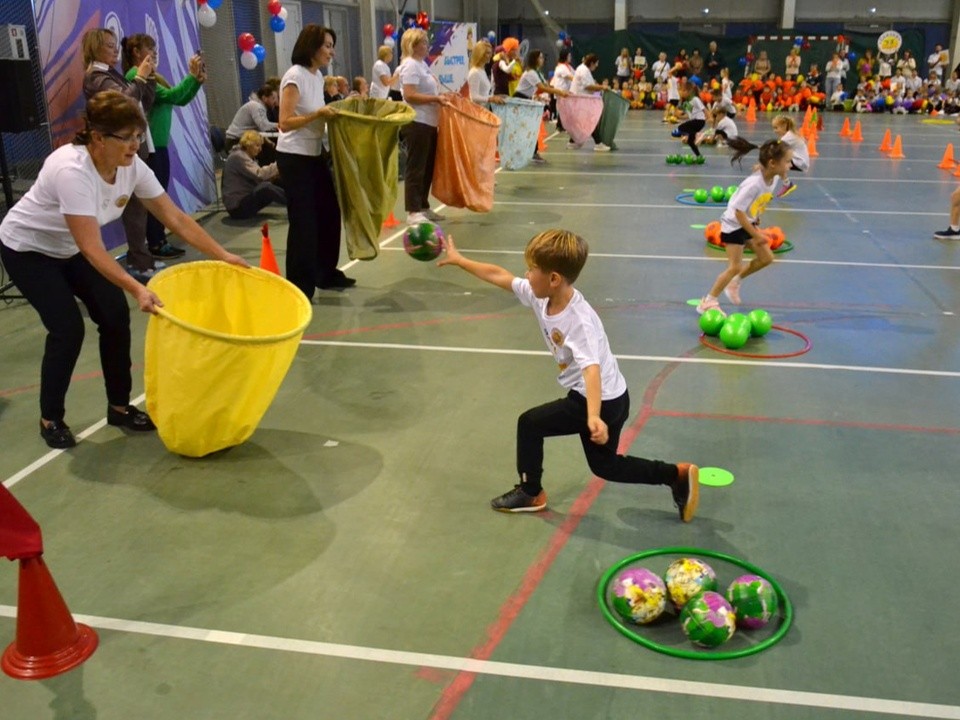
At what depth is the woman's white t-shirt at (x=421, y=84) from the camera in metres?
8.66

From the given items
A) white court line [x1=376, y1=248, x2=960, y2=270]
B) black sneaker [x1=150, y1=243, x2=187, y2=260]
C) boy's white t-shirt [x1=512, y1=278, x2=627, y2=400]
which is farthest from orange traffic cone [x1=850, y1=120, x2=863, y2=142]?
boy's white t-shirt [x1=512, y1=278, x2=627, y2=400]

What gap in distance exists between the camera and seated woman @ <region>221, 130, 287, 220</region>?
10.1 meters

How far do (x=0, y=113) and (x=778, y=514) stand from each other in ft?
20.5

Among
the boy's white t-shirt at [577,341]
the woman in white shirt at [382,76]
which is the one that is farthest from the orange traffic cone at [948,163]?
the boy's white t-shirt at [577,341]

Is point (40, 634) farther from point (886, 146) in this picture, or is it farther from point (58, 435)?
point (886, 146)

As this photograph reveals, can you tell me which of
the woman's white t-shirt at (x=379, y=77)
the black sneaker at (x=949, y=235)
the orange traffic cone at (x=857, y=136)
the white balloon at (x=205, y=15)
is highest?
the white balloon at (x=205, y=15)

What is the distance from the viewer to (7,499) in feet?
8.92

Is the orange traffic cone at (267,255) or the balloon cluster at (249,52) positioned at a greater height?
the balloon cluster at (249,52)

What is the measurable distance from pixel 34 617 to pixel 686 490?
2511mm

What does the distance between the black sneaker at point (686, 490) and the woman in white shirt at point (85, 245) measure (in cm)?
240

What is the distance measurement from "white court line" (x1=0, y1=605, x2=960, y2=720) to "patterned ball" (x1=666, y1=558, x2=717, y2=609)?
350 millimetres

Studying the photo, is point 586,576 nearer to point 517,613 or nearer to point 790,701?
point 517,613

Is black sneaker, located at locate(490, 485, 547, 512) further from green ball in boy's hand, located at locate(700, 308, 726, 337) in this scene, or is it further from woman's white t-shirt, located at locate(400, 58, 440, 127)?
woman's white t-shirt, located at locate(400, 58, 440, 127)

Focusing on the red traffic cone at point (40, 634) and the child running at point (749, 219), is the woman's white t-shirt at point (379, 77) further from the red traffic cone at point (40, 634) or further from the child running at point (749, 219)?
the red traffic cone at point (40, 634)
